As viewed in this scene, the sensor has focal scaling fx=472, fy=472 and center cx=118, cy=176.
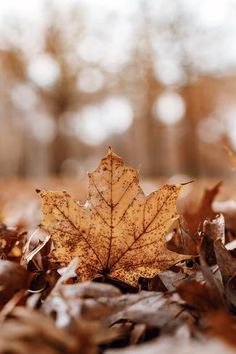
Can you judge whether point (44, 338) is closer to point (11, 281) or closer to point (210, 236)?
point (11, 281)

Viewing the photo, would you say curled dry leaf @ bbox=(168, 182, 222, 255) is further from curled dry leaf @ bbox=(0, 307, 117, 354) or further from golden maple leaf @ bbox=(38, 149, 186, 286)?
curled dry leaf @ bbox=(0, 307, 117, 354)

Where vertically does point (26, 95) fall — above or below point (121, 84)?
above

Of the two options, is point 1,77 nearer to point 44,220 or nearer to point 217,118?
point 217,118

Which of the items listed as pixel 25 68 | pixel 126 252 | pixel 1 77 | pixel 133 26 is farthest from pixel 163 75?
pixel 126 252

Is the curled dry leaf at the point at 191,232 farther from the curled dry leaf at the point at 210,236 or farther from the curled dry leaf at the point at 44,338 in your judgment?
the curled dry leaf at the point at 44,338

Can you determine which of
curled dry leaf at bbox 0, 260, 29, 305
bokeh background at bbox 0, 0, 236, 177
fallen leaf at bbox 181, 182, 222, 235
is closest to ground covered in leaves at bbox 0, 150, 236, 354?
curled dry leaf at bbox 0, 260, 29, 305

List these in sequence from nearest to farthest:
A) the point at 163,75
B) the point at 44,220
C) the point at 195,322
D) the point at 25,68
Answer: the point at 195,322 < the point at 44,220 < the point at 163,75 < the point at 25,68

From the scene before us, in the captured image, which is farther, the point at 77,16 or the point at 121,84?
the point at 121,84
